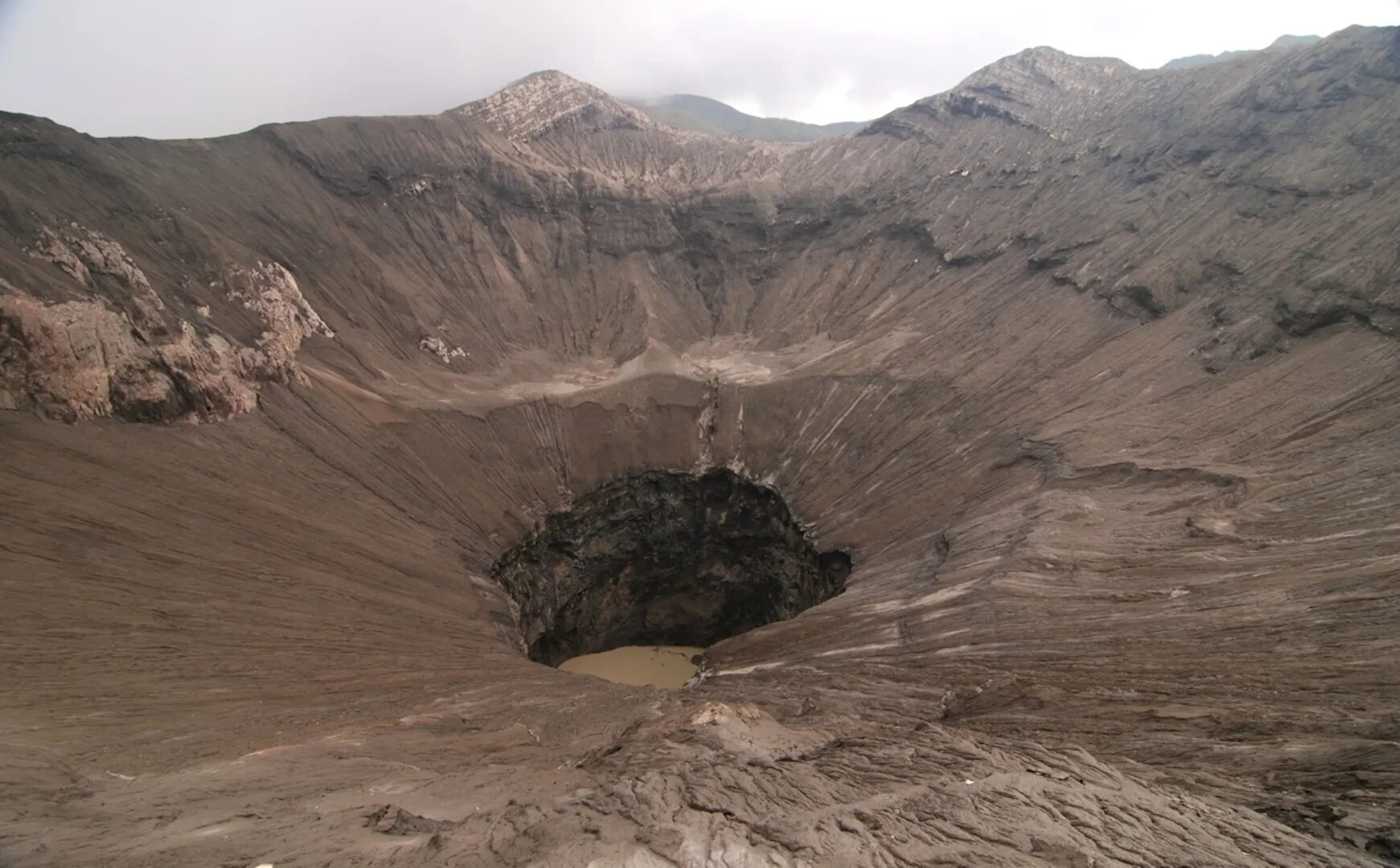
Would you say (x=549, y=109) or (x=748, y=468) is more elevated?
(x=549, y=109)

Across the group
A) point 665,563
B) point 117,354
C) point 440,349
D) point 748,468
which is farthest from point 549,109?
point 117,354

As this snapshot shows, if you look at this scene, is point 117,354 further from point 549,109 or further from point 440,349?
point 549,109

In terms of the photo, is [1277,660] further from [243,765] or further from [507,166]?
[507,166]

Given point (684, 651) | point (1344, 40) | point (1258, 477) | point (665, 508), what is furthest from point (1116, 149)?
point (684, 651)

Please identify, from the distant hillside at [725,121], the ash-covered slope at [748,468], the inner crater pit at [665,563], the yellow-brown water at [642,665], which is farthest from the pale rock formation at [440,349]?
the distant hillside at [725,121]

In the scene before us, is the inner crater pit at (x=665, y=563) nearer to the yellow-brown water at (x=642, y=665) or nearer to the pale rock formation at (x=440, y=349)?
the yellow-brown water at (x=642, y=665)
